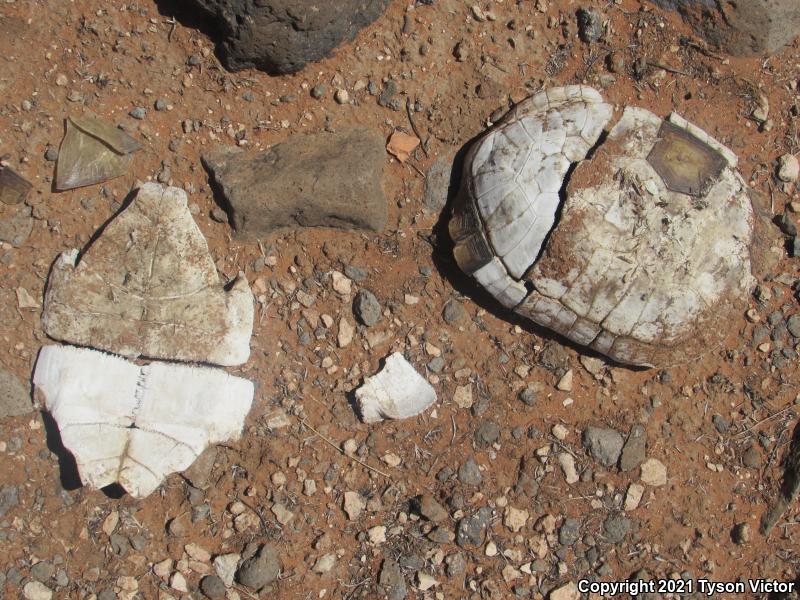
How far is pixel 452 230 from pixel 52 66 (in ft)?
8.91

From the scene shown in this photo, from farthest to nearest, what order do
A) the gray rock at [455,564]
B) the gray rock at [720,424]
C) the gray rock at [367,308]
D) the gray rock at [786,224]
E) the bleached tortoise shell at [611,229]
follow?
the gray rock at [786,224] → the gray rock at [720,424] → the gray rock at [367,308] → the gray rock at [455,564] → the bleached tortoise shell at [611,229]

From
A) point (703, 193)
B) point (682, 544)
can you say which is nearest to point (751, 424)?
point (682, 544)

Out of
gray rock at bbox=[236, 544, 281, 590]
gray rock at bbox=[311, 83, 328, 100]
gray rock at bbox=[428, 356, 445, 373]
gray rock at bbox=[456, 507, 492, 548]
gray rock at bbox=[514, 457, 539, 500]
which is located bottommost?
gray rock at bbox=[236, 544, 281, 590]

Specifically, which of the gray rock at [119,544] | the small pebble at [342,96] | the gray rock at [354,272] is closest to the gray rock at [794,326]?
the gray rock at [354,272]

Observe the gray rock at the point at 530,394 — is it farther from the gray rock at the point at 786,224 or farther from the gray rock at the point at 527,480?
Answer: the gray rock at the point at 786,224

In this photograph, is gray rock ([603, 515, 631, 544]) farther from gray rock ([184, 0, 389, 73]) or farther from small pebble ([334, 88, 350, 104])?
gray rock ([184, 0, 389, 73])

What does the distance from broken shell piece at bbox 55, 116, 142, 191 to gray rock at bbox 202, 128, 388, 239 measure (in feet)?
1.87

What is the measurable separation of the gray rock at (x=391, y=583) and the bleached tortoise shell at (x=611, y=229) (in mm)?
1784

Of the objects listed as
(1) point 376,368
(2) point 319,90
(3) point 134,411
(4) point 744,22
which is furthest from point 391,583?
(4) point 744,22

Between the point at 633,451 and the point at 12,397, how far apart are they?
3887mm

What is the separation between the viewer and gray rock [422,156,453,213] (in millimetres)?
4270

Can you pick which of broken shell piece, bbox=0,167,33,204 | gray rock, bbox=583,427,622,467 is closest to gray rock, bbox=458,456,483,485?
gray rock, bbox=583,427,622,467

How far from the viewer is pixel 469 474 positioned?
4.12 metres

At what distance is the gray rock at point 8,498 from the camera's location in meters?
3.92
